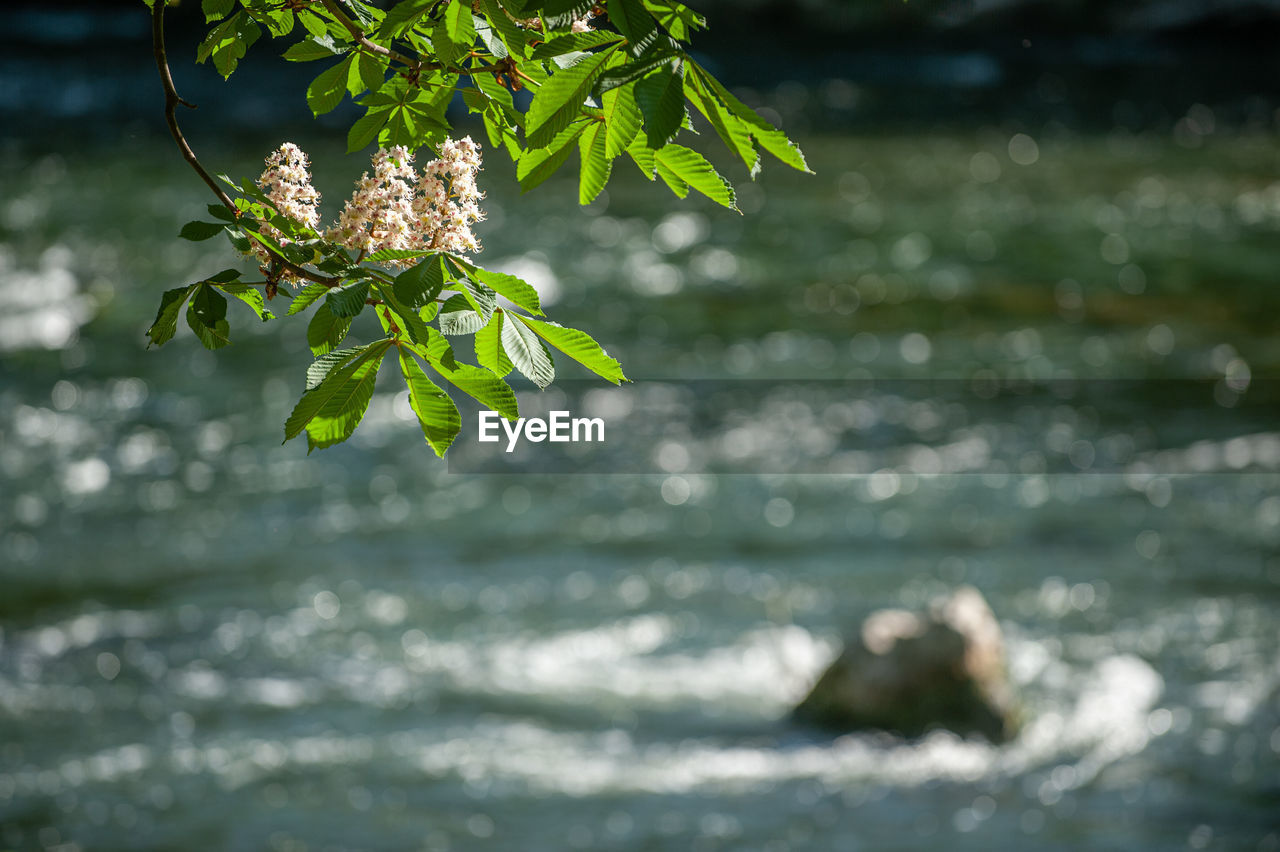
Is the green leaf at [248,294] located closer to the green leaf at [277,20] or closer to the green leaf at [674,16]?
the green leaf at [277,20]

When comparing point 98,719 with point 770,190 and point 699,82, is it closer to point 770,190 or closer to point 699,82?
point 699,82

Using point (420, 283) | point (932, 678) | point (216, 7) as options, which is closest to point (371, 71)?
point (216, 7)

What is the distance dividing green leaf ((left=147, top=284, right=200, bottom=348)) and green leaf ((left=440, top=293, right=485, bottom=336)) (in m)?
0.34

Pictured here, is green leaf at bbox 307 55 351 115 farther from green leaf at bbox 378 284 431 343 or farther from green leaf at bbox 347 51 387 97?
green leaf at bbox 378 284 431 343

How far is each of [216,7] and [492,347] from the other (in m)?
0.80

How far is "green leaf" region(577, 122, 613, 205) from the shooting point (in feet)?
5.54

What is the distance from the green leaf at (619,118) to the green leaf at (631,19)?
0.09 metres

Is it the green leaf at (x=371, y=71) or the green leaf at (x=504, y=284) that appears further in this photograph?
the green leaf at (x=371, y=71)

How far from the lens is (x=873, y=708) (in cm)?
843

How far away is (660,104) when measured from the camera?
151 centimetres

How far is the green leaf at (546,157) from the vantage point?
168 centimetres

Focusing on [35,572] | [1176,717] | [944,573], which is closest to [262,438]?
[35,572]

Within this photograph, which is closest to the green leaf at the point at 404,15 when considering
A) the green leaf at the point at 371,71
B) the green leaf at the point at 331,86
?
the green leaf at the point at 371,71

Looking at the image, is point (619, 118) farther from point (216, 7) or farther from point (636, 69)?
point (216, 7)
